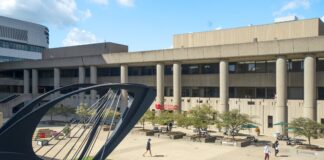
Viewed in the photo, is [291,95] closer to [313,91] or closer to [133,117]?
[313,91]

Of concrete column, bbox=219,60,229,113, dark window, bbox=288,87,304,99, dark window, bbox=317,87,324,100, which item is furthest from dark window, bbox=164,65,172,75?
dark window, bbox=317,87,324,100

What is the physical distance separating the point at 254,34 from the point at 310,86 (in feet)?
42.0

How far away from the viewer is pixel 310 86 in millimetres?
41469

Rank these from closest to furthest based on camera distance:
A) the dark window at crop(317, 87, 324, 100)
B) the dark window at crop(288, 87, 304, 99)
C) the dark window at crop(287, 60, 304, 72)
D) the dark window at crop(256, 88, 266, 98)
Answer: the dark window at crop(317, 87, 324, 100), the dark window at crop(287, 60, 304, 72), the dark window at crop(288, 87, 304, 99), the dark window at crop(256, 88, 266, 98)

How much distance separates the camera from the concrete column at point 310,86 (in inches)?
1626

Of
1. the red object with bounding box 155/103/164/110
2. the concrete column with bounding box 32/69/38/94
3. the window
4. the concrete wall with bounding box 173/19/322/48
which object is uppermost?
the concrete wall with bounding box 173/19/322/48

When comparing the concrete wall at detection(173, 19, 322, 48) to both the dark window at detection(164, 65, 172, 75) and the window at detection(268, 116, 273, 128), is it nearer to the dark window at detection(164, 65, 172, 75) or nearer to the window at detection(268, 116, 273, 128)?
the dark window at detection(164, 65, 172, 75)

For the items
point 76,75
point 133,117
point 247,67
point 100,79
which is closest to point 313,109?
point 247,67

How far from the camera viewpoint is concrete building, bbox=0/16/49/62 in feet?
341

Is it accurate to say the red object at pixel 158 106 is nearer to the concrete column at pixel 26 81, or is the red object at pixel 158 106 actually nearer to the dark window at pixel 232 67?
the dark window at pixel 232 67

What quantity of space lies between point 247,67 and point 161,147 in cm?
2171

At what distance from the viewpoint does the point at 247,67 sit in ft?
170

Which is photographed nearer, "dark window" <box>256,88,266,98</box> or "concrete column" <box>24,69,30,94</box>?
"dark window" <box>256,88,266,98</box>

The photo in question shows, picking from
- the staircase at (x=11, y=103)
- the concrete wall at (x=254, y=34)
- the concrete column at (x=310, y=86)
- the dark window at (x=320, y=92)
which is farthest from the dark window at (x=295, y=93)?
the staircase at (x=11, y=103)
